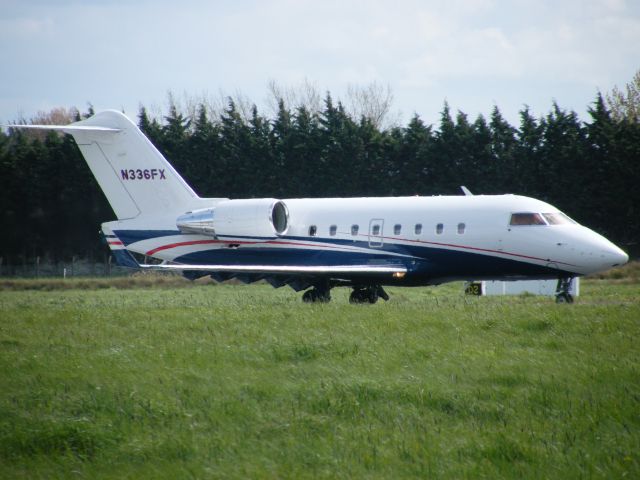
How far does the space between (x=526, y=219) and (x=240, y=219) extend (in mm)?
7886

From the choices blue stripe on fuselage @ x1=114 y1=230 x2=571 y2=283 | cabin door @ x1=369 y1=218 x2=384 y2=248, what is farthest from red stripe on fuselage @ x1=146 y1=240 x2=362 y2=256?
cabin door @ x1=369 y1=218 x2=384 y2=248

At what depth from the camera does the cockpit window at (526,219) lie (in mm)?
22516

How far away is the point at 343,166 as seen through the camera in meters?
51.5

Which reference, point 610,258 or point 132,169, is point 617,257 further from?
point 132,169

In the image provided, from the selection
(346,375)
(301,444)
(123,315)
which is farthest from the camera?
(123,315)

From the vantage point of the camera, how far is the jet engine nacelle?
2567 centimetres

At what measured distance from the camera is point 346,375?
1245 centimetres

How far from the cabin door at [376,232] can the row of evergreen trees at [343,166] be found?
13.9m

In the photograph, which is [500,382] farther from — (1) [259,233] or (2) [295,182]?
(2) [295,182]

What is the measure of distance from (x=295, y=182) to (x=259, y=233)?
86.3ft

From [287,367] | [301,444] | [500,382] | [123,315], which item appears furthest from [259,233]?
[301,444]

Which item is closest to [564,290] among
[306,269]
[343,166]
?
[306,269]

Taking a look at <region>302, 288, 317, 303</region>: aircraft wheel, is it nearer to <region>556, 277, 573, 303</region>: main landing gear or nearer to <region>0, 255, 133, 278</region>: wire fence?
<region>556, 277, 573, 303</region>: main landing gear

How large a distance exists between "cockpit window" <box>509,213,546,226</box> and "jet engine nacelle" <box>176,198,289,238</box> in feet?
21.6
